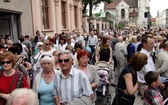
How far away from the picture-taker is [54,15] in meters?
16.9

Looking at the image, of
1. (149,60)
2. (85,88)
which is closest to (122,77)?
(85,88)

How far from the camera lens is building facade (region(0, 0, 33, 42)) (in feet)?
36.1

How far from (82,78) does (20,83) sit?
106 cm

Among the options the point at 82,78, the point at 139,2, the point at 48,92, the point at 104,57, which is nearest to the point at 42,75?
the point at 48,92

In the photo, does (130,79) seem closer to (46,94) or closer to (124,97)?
(124,97)

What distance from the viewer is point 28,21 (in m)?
12.9

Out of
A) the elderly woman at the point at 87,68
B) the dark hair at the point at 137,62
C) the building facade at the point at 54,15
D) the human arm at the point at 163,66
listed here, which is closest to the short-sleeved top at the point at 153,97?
the dark hair at the point at 137,62

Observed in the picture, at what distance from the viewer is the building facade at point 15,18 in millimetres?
11016

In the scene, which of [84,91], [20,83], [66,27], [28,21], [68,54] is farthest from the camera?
[66,27]

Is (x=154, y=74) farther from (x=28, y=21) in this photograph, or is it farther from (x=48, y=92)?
(x=28, y=21)

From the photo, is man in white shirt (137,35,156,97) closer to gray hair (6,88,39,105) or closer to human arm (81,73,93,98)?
human arm (81,73,93,98)

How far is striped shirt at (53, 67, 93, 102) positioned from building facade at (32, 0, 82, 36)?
36.7 feet

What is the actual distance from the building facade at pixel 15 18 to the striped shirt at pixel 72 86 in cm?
865

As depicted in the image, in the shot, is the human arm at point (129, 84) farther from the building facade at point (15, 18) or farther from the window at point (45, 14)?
the window at point (45, 14)
